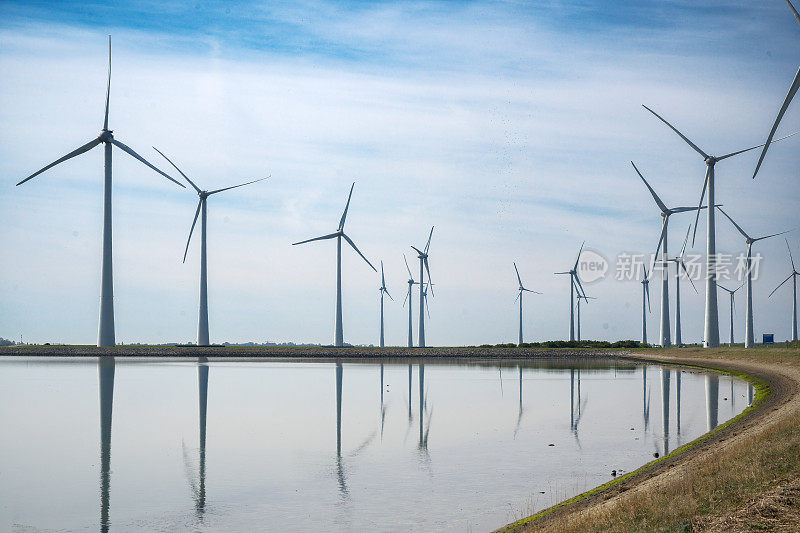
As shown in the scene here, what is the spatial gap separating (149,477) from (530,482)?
12.1m

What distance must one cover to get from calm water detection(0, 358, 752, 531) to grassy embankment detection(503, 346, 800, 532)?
166cm

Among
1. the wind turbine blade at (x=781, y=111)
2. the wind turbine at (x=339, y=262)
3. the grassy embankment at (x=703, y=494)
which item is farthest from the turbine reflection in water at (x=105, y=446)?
the wind turbine at (x=339, y=262)

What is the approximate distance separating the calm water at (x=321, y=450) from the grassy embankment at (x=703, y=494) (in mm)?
1663

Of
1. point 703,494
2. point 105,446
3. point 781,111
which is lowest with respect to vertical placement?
point 105,446

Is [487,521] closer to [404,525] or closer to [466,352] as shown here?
[404,525]

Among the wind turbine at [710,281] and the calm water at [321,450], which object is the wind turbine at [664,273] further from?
the calm water at [321,450]

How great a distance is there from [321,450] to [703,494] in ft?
55.6

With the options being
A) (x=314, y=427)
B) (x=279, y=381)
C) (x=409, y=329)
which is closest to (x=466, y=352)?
(x=409, y=329)

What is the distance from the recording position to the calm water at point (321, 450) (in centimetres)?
2167

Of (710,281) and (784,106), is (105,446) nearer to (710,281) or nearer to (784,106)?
(784,106)

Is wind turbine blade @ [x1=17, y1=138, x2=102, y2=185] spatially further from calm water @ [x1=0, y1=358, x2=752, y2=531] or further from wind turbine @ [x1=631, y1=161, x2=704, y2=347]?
wind turbine @ [x1=631, y1=161, x2=704, y2=347]

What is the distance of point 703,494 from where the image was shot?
59.1 feet

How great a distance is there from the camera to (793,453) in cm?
2075

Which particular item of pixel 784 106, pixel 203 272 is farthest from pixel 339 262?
pixel 784 106
